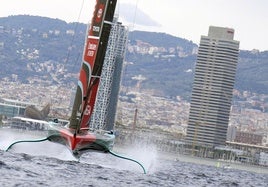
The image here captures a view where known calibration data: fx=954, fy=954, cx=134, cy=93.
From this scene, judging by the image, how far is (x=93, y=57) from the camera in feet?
134

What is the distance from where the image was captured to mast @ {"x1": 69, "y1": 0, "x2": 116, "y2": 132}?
40688mm

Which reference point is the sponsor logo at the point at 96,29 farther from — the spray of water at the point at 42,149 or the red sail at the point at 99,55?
the spray of water at the point at 42,149

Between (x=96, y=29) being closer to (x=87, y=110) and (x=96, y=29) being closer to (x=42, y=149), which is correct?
(x=87, y=110)

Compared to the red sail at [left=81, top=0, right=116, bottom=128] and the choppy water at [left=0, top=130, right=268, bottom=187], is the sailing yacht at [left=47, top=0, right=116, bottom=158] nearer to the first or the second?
the red sail at [left=81, top=0, right=116, bottom=128]

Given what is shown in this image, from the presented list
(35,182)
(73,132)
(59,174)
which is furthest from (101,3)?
(35,182)

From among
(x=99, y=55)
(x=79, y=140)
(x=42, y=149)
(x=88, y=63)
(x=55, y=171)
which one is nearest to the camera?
(x=55, y=171)

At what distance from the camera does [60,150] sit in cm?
4662

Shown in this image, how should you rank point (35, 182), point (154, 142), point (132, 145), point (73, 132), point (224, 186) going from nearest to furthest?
point (35, 182) → point (73, 132) → point (224, 186) → point (132, 145) → point (154, 142)

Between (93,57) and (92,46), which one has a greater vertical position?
(92,46)

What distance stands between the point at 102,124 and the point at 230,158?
113 ft

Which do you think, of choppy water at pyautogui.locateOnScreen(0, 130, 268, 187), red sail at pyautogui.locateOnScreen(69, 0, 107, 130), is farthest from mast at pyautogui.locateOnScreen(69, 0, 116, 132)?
choppy water at pyautogui.locateOnScreen(0, 130, 268, 187)

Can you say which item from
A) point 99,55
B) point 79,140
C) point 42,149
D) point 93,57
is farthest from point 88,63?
point 42,149


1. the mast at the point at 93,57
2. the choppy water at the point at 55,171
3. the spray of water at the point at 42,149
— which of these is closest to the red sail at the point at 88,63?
the mast at the point at 93,57

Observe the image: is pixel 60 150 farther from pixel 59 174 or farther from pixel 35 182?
pixel 35 182
